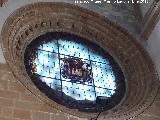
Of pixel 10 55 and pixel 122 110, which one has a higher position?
pixel 10 55

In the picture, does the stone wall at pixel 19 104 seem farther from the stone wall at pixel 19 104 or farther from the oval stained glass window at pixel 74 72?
the oval stained glass window at pixel 74 72

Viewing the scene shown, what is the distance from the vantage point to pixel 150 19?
8.53 metres

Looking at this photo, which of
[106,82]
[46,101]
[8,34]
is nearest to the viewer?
[46,101]

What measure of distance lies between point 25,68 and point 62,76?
55 cm

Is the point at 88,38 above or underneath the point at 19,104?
above

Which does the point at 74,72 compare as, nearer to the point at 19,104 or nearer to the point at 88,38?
the point at 88,38

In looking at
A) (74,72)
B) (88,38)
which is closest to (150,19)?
(88,38)

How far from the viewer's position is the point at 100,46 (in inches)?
345

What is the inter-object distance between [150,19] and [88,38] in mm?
957

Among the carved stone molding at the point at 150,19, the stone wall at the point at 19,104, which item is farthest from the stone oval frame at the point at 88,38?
the carved stone molding at the point at 150,19

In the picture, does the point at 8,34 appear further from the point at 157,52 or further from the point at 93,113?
the point at 157,52

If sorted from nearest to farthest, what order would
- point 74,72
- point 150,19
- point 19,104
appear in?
point 19,104
point 74,72
point 150,19

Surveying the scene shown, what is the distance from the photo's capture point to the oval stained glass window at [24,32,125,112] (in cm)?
762

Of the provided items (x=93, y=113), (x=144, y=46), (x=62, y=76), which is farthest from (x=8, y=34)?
(x=144, y=46)
